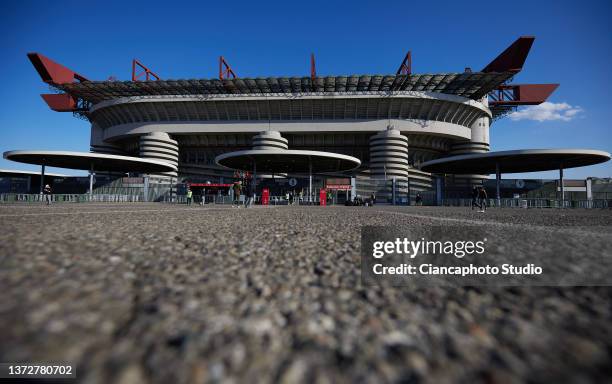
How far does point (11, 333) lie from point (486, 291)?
1.97 meters

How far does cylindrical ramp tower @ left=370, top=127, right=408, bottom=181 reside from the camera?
3794 cm

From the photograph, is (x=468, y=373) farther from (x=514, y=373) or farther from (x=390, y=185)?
(x=390, y=185)

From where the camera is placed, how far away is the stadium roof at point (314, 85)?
35938 millimetres

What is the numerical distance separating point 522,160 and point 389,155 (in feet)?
49.4

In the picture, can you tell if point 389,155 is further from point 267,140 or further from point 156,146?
point 156,146

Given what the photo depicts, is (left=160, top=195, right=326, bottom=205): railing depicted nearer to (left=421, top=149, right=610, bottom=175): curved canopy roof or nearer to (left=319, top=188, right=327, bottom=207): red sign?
(left=319, top=188, right=327, bottom=207): red sign

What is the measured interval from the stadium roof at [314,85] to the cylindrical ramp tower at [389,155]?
6413 mm

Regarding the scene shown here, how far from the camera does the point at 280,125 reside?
40156 millimetres

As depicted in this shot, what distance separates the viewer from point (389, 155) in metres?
37.9

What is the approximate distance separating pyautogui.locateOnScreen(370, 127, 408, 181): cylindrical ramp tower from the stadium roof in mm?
6413

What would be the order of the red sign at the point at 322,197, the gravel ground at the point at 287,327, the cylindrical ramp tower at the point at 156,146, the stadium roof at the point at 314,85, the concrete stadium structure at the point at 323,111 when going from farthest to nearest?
1. the cylindrical ramp tower at the point at 156,146
2. the concrete stadium structure at the point at 323,111
3. the stadium roof at the point at 314,85
4. the red sign at the point at 322,197
5. the gravel ground at the point at 287,327

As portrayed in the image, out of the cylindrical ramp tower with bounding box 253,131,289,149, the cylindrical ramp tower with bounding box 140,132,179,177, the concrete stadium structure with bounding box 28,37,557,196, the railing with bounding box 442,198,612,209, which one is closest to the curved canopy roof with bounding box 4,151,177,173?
the cylindrical ramp tower with bounding box 140,132,179,177

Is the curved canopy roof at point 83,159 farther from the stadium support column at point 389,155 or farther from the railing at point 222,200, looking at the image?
the stadium support column at point 389,155

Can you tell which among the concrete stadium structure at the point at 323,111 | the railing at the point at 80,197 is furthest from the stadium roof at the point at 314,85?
the railing at the point at 80,197
